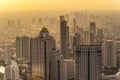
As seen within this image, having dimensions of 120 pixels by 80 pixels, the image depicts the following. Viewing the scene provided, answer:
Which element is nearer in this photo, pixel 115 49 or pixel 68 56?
pixel 68 56

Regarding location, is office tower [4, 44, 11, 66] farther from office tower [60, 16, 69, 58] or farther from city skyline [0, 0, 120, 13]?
office tower [60, 16, 69, 58]

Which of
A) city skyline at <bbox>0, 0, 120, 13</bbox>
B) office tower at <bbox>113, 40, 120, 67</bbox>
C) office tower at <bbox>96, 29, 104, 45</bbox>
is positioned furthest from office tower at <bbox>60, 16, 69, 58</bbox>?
office tower at <bbox>113, 40, 120, 67</bbox>

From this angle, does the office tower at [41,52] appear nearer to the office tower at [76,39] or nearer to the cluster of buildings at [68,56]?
the cluster of buildings at [68,56]

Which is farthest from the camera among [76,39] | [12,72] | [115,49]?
[115,49]

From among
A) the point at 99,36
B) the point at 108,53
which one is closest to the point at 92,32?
the point at 99,36

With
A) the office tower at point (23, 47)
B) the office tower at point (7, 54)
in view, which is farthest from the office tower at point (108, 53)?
the office tower at point (7, 54)

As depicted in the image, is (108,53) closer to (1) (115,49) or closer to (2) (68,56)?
(1) (115,49)

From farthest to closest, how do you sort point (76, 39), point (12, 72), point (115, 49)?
1. point (115, 49)
2. point (76, 39)
3. point (12, 72)

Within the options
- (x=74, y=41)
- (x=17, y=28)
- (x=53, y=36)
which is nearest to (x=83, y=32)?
(x=74, y=41)
